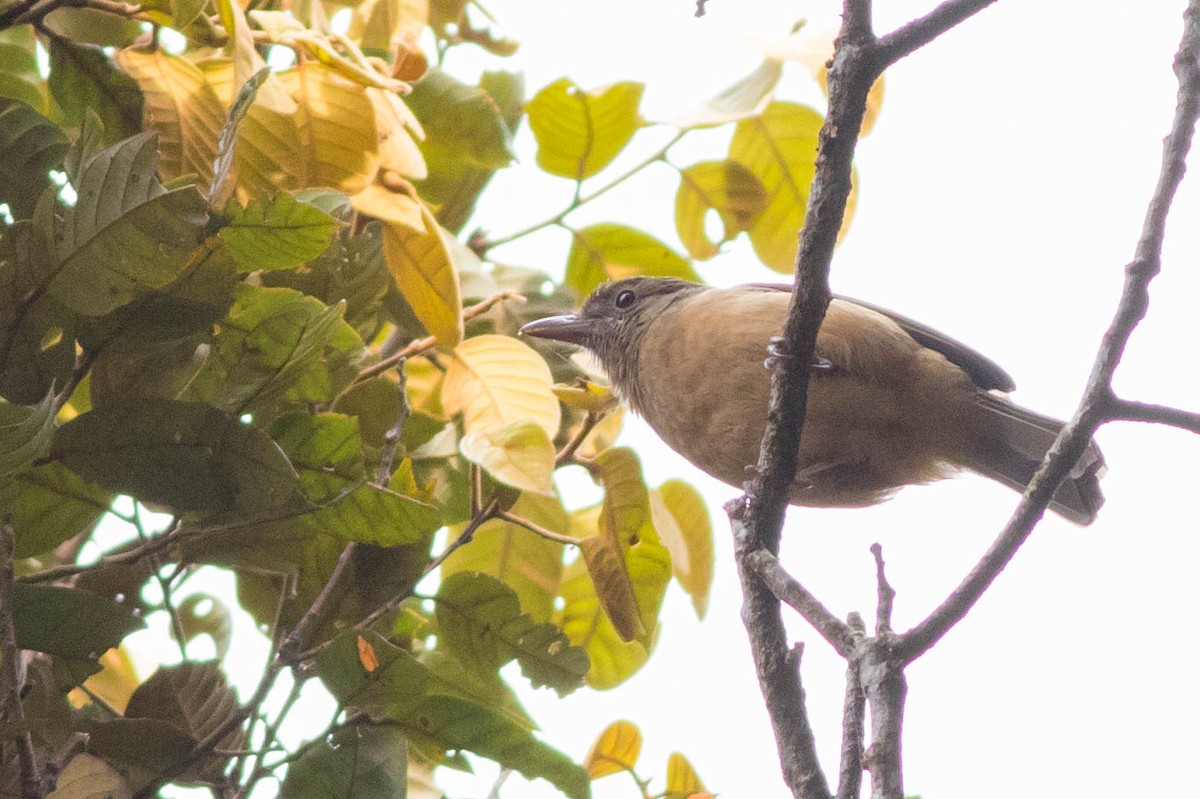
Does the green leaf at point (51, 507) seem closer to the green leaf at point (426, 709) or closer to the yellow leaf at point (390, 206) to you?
the green leaf at point (426, 709)

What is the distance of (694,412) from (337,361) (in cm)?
122

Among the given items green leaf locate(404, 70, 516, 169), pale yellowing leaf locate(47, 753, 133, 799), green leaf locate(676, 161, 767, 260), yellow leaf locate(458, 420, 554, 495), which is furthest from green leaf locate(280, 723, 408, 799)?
green leaf locate(676, 161, 767, 260)

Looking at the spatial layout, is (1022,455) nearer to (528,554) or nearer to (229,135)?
(528,554)

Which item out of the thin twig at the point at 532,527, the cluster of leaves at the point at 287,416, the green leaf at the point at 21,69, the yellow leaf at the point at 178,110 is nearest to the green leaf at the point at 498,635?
the cluster of leaves at the point at 287,416

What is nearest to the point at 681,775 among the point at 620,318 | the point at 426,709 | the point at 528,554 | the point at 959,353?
the point at 528,554

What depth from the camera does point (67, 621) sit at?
6.20 ft

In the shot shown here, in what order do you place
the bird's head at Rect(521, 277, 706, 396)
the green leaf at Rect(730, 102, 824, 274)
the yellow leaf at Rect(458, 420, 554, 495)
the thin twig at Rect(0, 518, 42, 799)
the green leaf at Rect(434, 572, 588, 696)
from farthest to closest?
1. the bird's head at Rect(521, 277, 706, 396)
2. the green leaf at Rect(730, 102, 824, 274)
3. the green leaf at Rect(434, 572, 588, 696)
4. the yellow leaf at Rect(458, 420, 554, 495)
5. the thin twig at Rect(0, 518, 42, 799)

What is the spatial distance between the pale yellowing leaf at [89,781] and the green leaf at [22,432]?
0.50 m

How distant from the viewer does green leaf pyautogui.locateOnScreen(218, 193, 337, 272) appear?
1859 mm

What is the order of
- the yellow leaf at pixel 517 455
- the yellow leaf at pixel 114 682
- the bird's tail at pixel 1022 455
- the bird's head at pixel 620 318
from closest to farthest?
the yellow leaf at pixel 517 455 → the yellow leaf at pixel 114 682 → the bird's tail at pixel 1022 455 → the bird's head at pixel 620 318

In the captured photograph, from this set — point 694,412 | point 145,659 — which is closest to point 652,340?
point 694,412

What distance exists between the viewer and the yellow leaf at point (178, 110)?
215cm

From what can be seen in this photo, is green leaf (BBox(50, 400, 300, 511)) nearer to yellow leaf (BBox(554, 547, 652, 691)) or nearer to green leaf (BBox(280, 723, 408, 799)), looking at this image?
green leaf (BBox(280, 723, 408, 799))

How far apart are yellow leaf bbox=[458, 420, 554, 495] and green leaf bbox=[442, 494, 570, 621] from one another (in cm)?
50
